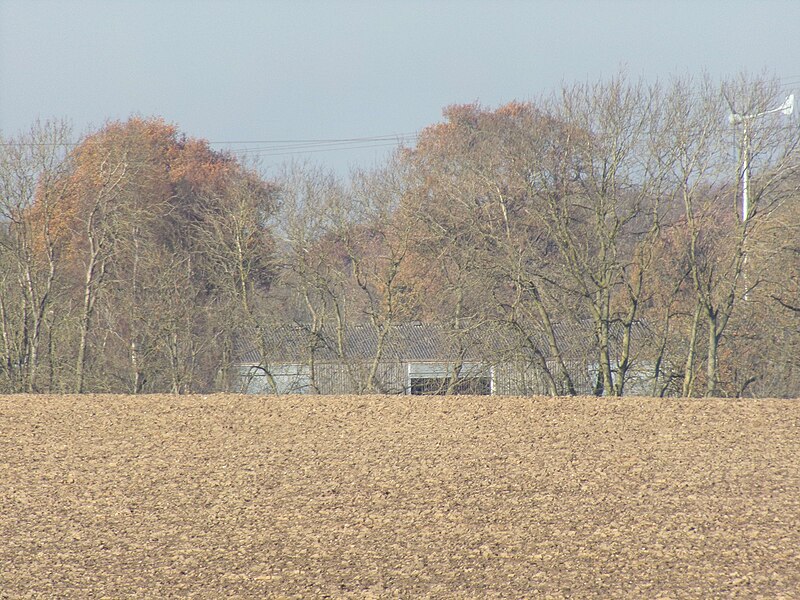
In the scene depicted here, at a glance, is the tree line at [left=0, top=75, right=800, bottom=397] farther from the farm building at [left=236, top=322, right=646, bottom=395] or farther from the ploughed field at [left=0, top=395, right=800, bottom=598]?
the ploughed field at [left=0, top=395, right=800, bottom=598]

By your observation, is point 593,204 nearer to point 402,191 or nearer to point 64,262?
point 402,191

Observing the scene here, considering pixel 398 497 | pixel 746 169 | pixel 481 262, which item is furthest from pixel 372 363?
pixel 398 497

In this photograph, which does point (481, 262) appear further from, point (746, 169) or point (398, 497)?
point (398, 497)

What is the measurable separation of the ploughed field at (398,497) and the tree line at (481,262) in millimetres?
4725

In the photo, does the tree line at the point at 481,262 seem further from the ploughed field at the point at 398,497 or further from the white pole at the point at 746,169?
the ploughed field at the point at 398,497

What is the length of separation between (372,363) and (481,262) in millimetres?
3353

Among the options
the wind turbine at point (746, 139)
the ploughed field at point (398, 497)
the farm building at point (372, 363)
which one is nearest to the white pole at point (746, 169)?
the wind turbine at point (746, 139)

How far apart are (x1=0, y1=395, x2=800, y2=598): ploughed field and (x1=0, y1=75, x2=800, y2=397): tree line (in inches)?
186

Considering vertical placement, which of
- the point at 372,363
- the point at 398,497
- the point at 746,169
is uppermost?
the point at 746,169

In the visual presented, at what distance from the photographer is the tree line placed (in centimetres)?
1501

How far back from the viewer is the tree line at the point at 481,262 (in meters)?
15.0

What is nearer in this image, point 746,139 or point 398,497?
point 398,497

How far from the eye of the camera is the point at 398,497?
7.65 m

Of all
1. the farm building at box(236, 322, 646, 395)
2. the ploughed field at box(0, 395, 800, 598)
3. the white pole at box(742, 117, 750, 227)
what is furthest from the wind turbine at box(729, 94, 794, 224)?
the ploughed field at box(0, 395, 800, 598)
